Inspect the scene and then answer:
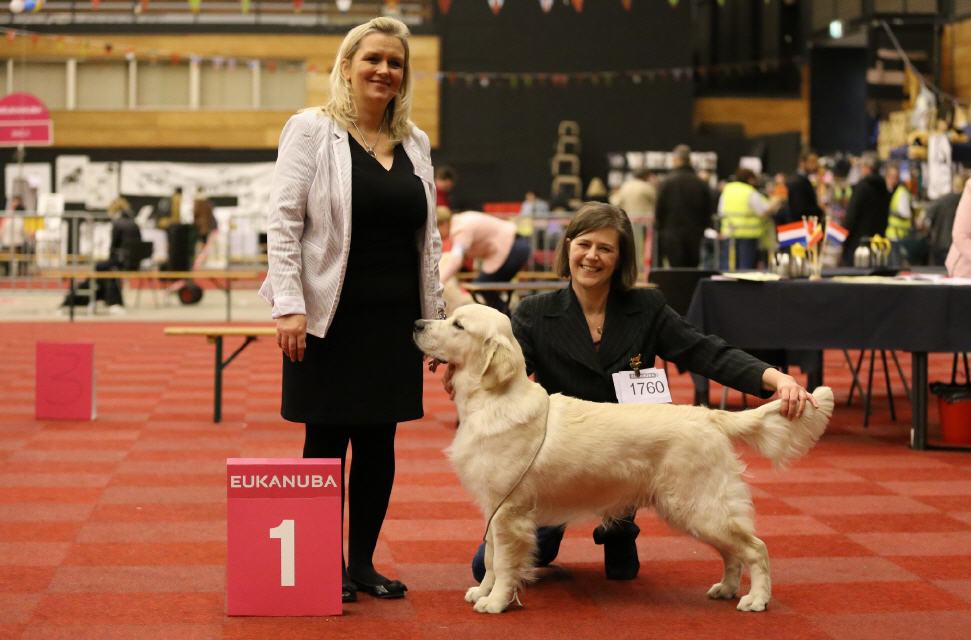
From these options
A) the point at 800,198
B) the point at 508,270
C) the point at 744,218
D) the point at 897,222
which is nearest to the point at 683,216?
the point at 800,198

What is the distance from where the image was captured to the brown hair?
13.9 feet

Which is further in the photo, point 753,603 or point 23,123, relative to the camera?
point 23,123

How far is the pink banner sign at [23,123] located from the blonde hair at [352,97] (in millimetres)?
16336

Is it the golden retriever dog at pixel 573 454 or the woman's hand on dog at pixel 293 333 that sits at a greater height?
the woman's hand on dog at pixel 293 333

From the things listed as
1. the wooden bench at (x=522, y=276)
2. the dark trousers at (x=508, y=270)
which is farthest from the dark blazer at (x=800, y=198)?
the dark trousers at (x=508, y=270)

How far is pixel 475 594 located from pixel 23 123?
1764 centimetres

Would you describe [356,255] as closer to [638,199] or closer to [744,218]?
[744,218]

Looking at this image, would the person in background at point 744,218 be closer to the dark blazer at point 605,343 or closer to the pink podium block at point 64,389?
the pink podium block at point 64,389

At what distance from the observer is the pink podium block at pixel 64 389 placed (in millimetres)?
7910

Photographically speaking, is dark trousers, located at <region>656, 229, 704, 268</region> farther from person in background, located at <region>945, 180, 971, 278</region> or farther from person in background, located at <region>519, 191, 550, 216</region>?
person in background, located at <region>519, 191, 550, 216</region>

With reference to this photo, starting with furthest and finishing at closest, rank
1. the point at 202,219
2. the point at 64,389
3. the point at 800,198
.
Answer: the point at 202,219 < the point at 800,198 < the point at 64,389

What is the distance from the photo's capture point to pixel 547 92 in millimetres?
28281

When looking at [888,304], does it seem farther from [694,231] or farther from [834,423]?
[694,231]

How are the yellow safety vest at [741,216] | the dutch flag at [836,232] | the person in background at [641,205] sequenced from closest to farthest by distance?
the dutch flag at [836,232] → the yellow safety vest at [741,216] → the person in background at [641,205]
